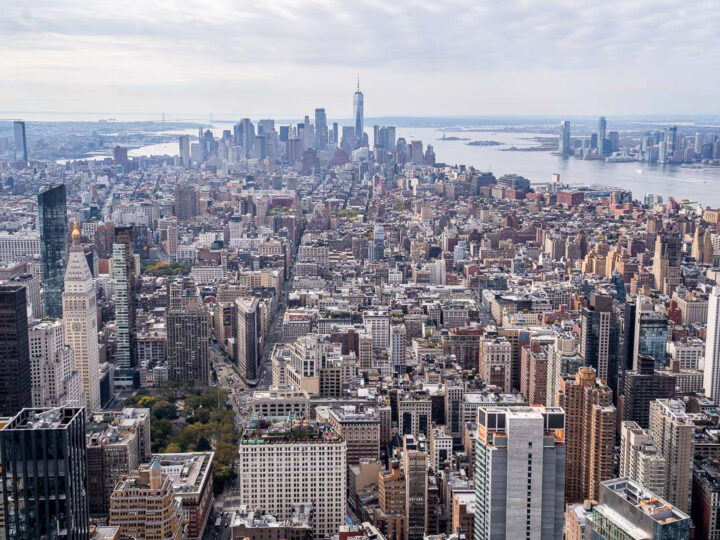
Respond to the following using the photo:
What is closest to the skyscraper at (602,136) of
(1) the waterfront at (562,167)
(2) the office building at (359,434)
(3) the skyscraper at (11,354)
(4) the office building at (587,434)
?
(1) the waterfront at (562,167)

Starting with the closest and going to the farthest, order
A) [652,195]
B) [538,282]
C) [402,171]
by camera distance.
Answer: [538,282] → [652,195] → [402,171]

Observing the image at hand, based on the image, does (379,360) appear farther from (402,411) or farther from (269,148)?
(269,148)

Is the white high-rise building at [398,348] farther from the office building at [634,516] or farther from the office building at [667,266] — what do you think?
the office building at [634,516]

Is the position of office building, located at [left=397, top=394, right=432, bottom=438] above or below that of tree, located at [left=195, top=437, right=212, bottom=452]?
above

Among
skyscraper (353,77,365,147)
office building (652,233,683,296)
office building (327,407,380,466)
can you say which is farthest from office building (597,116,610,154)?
office building (327,407,380,466)

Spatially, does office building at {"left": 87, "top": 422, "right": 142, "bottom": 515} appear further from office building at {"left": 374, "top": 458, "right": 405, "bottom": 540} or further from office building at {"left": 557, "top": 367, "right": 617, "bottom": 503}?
office building at {"left": 557, "top": 367, "right": 617, "bottom": 503}

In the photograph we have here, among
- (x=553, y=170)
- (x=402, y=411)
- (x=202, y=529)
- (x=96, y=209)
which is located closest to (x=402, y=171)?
(x=553, y=170)
